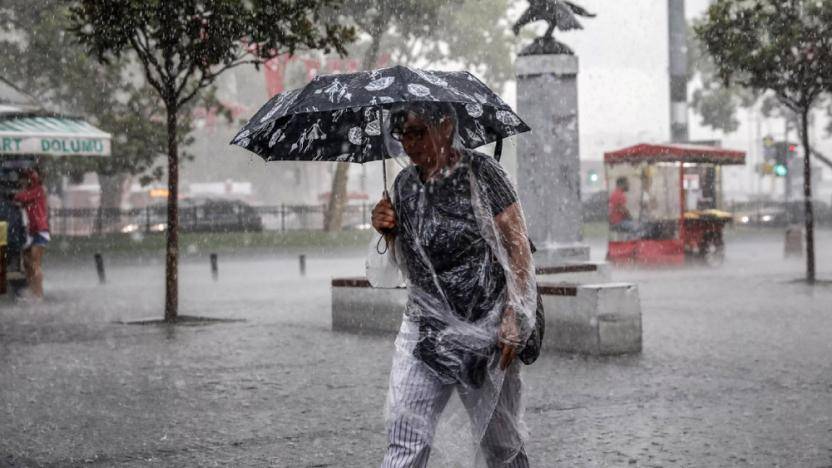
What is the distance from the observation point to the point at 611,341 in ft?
33.7

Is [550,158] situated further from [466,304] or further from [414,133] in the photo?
[466,304]

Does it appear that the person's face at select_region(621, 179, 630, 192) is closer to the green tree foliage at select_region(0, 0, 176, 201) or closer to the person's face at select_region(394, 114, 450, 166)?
the green tree foliage at select_region(0, 0, 176, 201)

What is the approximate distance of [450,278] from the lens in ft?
13.7

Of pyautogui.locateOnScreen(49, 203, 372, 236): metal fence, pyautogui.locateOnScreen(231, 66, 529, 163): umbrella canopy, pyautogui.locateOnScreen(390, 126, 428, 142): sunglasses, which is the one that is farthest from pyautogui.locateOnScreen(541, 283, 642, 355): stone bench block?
pyautogui.locateOnScreen(49, 203, 372, 236): metal fence

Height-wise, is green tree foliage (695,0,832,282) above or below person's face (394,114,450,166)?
above

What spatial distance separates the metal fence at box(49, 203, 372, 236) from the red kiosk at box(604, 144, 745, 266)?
18187 millimetres

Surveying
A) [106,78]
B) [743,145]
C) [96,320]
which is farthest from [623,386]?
[743,145]

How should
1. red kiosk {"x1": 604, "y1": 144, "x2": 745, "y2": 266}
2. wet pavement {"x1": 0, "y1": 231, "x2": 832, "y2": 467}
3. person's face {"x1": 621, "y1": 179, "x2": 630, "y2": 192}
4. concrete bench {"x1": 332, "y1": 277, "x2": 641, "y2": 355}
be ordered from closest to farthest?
wet pavement {"x1": 0, "y1": 231, "x2": 832, "y2": 467}
concrete bench {"x1": 332, "y1": 277, "x2": 641, "y2": 355}
person's face {"x1": 621, "y1": 179, "x2": 630, "y2": 192}
red kiosk {"x1": 604, "y1": 144, "x2": 745, "y2": 266}

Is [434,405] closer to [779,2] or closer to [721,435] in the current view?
[721,435]

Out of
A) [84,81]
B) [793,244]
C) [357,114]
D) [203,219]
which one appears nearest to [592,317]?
[357,114]

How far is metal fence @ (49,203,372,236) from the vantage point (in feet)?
128

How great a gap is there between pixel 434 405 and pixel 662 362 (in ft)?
19.7

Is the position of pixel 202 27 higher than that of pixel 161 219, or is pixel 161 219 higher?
pixel 202 27

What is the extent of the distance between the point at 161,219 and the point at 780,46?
89.9 ft
